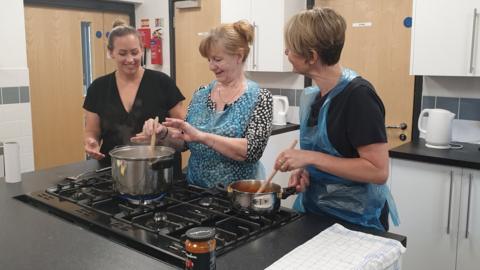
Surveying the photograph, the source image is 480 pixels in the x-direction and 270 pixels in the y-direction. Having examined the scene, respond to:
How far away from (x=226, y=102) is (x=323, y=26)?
0.59m

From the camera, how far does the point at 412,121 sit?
311 cm

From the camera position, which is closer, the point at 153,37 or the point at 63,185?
the point at 63,185

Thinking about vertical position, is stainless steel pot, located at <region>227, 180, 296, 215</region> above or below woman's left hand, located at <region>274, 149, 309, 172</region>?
below

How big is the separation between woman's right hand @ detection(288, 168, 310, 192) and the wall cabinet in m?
1.31

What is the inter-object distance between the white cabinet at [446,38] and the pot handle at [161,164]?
5.96ft

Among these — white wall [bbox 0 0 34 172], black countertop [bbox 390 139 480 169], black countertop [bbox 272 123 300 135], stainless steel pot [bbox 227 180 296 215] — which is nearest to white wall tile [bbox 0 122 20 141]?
white wall [bbox 0 0 34 172]

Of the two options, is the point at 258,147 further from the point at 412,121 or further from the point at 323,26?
the point at 412,121

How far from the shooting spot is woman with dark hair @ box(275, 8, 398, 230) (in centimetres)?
135

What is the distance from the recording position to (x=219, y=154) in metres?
1.79

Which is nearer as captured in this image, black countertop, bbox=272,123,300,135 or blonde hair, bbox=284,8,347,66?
blonde hair, bbox=284,8,347,66

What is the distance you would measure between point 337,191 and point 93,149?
1.13 m

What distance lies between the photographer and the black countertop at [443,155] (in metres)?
2.44

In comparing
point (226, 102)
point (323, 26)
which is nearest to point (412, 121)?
point (226, 102)

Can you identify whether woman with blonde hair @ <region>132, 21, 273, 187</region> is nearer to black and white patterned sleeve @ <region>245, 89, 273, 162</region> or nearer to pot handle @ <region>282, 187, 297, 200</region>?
black and white patterned sleeve @ <region>245, 89, 273, 162</region>
